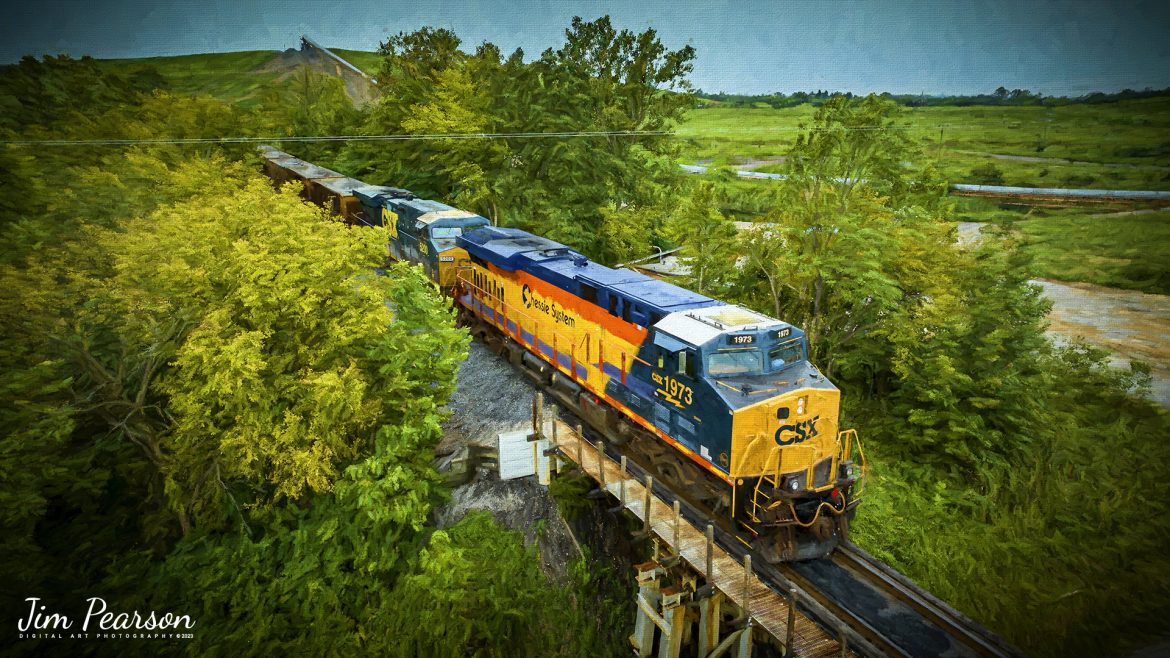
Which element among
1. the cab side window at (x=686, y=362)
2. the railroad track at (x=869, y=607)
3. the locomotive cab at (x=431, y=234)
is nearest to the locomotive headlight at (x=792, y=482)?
the railroad track at (x=869, y=607)

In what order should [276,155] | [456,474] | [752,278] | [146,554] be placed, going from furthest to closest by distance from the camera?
[276,155] < [752,278] < [456,474] < [146,554]

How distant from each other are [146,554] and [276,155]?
38.1 meters

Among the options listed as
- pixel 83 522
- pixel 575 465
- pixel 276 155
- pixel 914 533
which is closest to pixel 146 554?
pixel 83 522

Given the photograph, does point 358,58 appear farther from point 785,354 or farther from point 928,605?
Answer: point 928,605

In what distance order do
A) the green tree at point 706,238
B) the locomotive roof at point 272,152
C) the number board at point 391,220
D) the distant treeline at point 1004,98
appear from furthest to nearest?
the locomotive roof at point 272,152 → the number board at point 391,220 → the green tree at point 706,238 → the distant treeline at point 1004,98

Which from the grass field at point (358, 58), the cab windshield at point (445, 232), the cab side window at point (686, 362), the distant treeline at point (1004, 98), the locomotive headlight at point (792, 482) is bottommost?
the locomotive headlight at point (792, 482)

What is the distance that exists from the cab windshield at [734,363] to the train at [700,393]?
21mm

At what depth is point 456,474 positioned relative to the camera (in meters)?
15.4

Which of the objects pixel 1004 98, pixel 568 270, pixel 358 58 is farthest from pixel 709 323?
pixel 358 58

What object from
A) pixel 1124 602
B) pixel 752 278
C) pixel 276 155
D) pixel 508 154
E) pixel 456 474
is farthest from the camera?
pixel 276 155

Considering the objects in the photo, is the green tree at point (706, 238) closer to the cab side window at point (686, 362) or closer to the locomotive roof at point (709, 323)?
the locomotive roof at point (709, 323)

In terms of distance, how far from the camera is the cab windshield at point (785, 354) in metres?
11.0

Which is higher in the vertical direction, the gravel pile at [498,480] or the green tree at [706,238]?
the green tree at [706,238]

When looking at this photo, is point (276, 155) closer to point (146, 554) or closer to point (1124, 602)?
point (146, 554)
